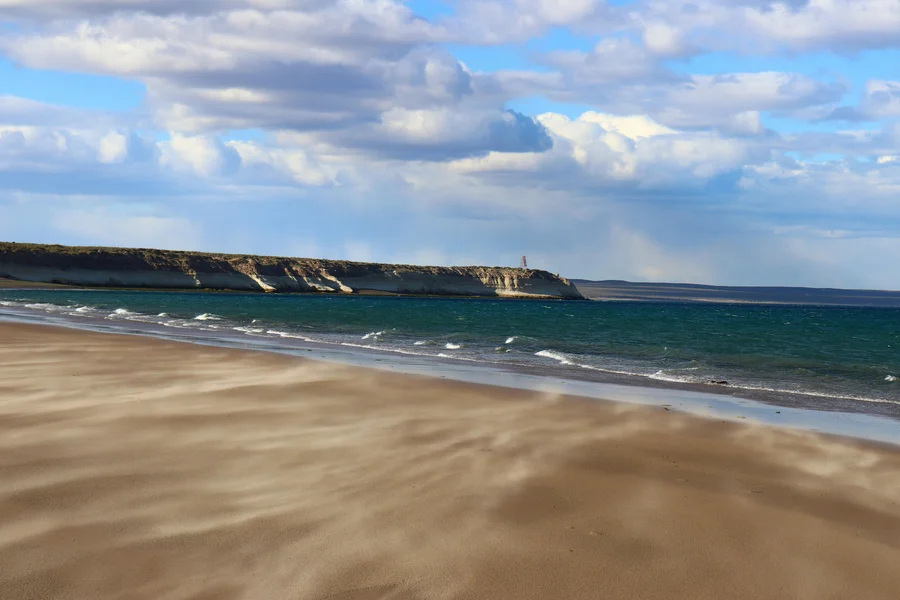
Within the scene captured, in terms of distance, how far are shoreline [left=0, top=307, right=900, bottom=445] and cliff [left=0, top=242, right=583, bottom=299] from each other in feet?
333

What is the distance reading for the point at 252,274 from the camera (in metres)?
133

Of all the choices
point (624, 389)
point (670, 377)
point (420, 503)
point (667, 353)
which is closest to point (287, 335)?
point (667, 353)

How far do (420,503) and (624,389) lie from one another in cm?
1065

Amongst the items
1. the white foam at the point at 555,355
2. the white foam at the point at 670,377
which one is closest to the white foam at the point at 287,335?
the white foam at the point at 555,355

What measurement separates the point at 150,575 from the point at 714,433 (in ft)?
27.4

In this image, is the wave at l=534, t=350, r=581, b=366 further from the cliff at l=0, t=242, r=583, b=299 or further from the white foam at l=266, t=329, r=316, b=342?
the cliff at l=0, t=242, r=583, b=299

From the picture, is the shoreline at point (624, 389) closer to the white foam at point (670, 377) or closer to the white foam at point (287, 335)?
the white foam at point (670, 377)

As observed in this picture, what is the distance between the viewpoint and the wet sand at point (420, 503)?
5.48 m

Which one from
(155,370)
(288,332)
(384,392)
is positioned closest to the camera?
(384,392)

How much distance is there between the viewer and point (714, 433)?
11.5 metres

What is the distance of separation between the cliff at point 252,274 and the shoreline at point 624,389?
333 feet

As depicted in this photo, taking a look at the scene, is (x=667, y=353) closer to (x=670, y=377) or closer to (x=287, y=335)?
(x=670, y=377)

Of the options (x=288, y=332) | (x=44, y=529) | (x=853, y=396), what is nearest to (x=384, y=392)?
(x=44, y=529)

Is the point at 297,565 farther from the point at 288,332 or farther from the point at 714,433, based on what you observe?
the point at 288,332
